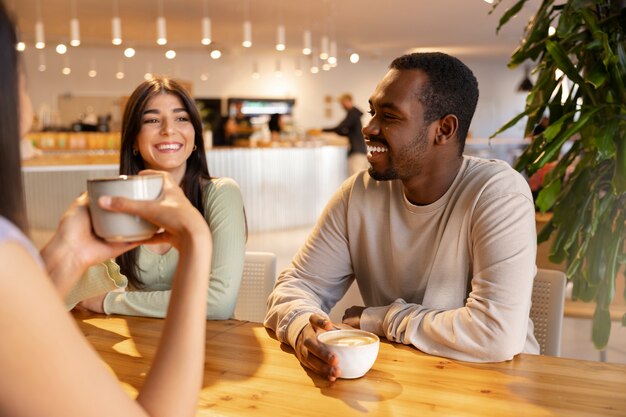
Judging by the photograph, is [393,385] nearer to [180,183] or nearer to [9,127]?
[9,127]

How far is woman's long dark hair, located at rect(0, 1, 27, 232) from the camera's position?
28.6 inches

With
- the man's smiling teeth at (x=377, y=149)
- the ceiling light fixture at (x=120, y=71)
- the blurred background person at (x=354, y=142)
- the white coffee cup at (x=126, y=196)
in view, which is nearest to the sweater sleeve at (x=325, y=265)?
the man's smiling teeth at (x=377, y=149)

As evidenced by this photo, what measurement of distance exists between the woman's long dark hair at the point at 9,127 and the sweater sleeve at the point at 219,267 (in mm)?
1103

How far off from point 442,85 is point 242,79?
44.1ft

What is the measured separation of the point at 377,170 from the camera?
1.86 metres

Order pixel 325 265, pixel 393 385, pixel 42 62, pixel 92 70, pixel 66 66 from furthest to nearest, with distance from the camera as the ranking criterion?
pixel 92 70, pixel 66 66, pixel 42 62, pixel 325 265, pixel 393 385

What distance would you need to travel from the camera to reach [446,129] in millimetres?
1889

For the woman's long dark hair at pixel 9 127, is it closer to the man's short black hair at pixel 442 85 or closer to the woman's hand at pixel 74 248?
the woman's hand at pixel 74 248

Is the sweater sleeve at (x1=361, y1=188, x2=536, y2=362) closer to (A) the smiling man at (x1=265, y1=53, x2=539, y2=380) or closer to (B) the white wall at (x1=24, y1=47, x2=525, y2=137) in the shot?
(A) the smiling man at (x1=265, y1=53, x2=539, y2=380)

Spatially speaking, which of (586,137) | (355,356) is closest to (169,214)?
(355,356)

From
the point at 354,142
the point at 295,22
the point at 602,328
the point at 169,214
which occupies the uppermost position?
the point at 295,22

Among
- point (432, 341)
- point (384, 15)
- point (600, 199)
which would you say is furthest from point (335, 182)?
point (432, 341)

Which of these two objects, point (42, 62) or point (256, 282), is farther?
point (42, 62)

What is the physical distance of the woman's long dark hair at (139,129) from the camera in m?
2.26
